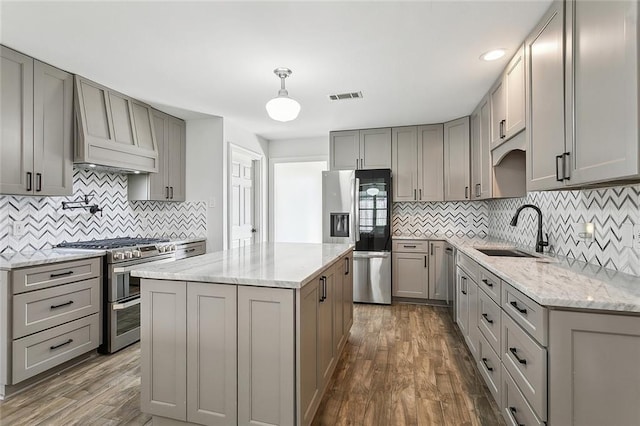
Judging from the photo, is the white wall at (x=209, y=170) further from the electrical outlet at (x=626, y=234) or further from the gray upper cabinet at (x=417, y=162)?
the electrical outlet at (x=626, y=234)

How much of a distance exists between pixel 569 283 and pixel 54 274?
3.29m

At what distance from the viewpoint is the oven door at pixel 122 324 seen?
9.23ft

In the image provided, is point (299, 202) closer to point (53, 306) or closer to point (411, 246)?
point (411, 246)

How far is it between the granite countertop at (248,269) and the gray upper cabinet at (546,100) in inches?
55.5

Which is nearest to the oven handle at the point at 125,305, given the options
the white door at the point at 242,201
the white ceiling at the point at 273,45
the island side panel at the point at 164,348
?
the island side panel at the point at 164,348

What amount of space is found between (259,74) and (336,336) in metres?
2.25

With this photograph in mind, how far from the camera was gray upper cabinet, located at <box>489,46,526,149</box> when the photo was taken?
2.28m

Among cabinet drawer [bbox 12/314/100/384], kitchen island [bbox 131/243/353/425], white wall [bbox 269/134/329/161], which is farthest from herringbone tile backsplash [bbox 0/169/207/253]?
kitchen island [bbox 131/243/353/425]

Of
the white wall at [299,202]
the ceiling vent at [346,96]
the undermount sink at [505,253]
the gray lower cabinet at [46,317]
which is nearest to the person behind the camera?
the gray lower cabinet at [46,317]

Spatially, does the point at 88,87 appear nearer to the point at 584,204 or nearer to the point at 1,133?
the point at 1,133

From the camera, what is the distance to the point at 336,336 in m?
2.44

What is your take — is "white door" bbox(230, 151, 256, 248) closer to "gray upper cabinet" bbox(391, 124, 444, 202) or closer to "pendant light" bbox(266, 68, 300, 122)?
"pendant light" bbox(266, 68, 300, 122)

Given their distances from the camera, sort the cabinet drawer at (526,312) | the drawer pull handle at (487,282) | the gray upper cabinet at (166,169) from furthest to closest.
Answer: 1. the gray upper cabinet at (166,169)
2. the drawer pull handle at (487,282)
3. the cabinet drawer at (526,312)

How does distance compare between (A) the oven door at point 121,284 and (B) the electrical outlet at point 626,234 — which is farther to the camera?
(A) the oven door at point 121,284
